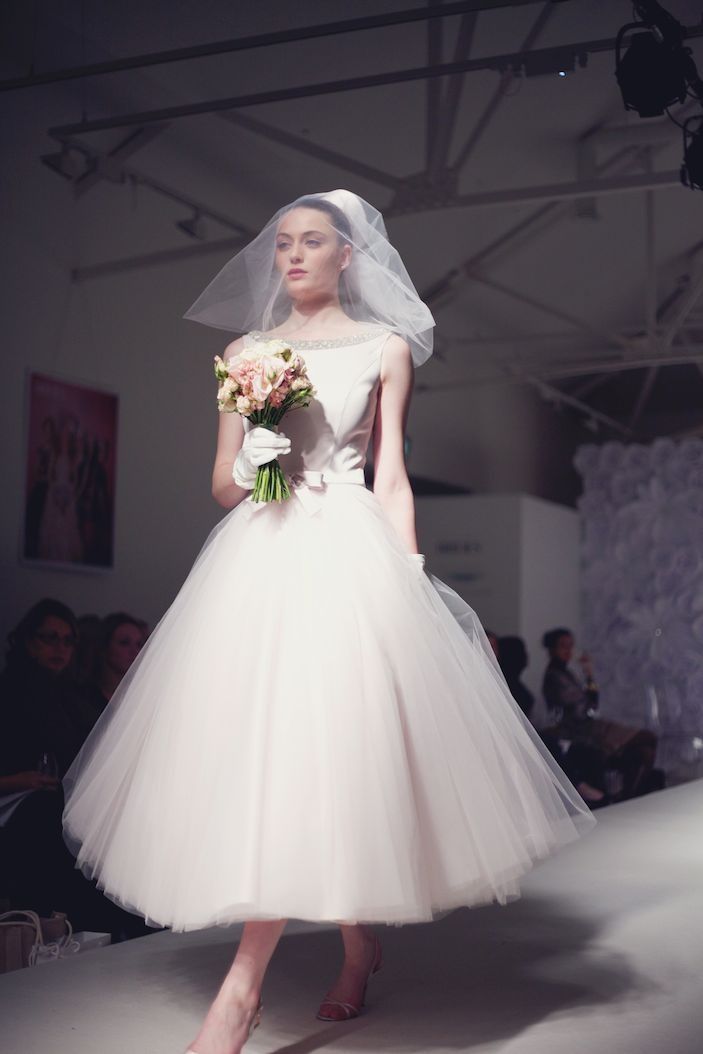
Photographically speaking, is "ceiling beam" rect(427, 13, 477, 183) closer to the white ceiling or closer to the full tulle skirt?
the white ceiling

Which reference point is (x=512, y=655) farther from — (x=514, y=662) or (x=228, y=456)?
(x=228, y=456)

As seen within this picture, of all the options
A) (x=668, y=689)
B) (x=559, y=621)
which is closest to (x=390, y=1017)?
(x=668, y=689)

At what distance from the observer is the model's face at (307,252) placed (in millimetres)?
Answer: 2391

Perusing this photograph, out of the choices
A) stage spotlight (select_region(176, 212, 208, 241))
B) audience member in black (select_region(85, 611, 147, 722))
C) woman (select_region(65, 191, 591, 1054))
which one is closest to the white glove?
woman (select_region(65, 191, 591, 1054))

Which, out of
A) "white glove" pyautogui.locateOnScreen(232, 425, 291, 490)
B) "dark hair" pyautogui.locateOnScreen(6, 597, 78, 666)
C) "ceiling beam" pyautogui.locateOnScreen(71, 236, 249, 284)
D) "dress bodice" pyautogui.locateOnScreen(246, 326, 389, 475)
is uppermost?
"ceiling beam" pyautogui.locateOnScreen(71, 236, 249, 284)

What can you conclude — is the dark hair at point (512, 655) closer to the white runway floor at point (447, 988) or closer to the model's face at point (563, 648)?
the model's face at point (563, 648)

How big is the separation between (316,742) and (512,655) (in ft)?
17.6

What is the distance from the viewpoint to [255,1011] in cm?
199

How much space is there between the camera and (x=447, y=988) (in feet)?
8.04

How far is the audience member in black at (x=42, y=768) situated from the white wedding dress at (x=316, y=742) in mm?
1052

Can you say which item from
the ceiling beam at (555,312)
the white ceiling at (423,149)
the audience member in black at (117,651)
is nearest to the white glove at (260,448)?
the audience member in black at (117,651)

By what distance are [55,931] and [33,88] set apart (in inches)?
182

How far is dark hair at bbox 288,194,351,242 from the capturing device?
240cm

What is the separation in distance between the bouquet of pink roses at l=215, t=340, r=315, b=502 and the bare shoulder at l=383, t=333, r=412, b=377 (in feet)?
0.64
